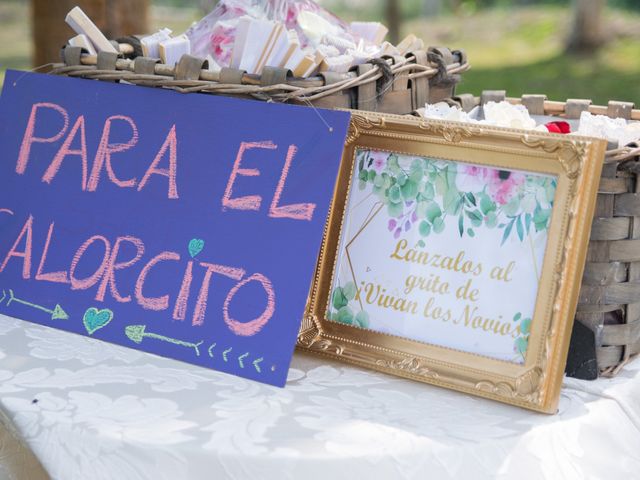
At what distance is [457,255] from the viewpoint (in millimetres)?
1018

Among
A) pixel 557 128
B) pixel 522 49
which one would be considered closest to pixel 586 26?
pixel 522 49

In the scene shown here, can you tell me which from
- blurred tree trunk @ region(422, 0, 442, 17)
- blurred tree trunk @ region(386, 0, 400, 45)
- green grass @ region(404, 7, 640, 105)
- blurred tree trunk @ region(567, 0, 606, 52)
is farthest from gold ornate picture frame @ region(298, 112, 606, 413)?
blurred tree trunk @ region(422, 0, 442, 17)

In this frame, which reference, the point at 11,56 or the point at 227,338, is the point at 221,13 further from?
the point at 11,56

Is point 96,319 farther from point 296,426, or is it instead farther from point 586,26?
point 586,26

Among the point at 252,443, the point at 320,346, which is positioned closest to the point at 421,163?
the point at 320,346

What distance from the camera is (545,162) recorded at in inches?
38.1

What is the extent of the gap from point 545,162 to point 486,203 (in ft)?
0.29

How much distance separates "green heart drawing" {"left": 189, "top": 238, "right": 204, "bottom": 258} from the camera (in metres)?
1.10

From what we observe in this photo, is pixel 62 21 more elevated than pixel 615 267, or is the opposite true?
pixel 62 21

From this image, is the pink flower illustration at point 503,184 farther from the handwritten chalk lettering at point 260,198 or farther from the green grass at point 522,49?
the green grass at point 522,49

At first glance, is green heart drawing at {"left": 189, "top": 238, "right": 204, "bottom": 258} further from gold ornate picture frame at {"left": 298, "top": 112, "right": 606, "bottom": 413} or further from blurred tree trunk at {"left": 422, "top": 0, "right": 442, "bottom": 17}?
blurred tree trunk at {"left": 422, "top": 0, "right": 442, "bottom": 17}

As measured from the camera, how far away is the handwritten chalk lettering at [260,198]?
1.05m


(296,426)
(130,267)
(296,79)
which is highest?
(296,79)

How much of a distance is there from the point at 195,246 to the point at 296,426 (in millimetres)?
323
